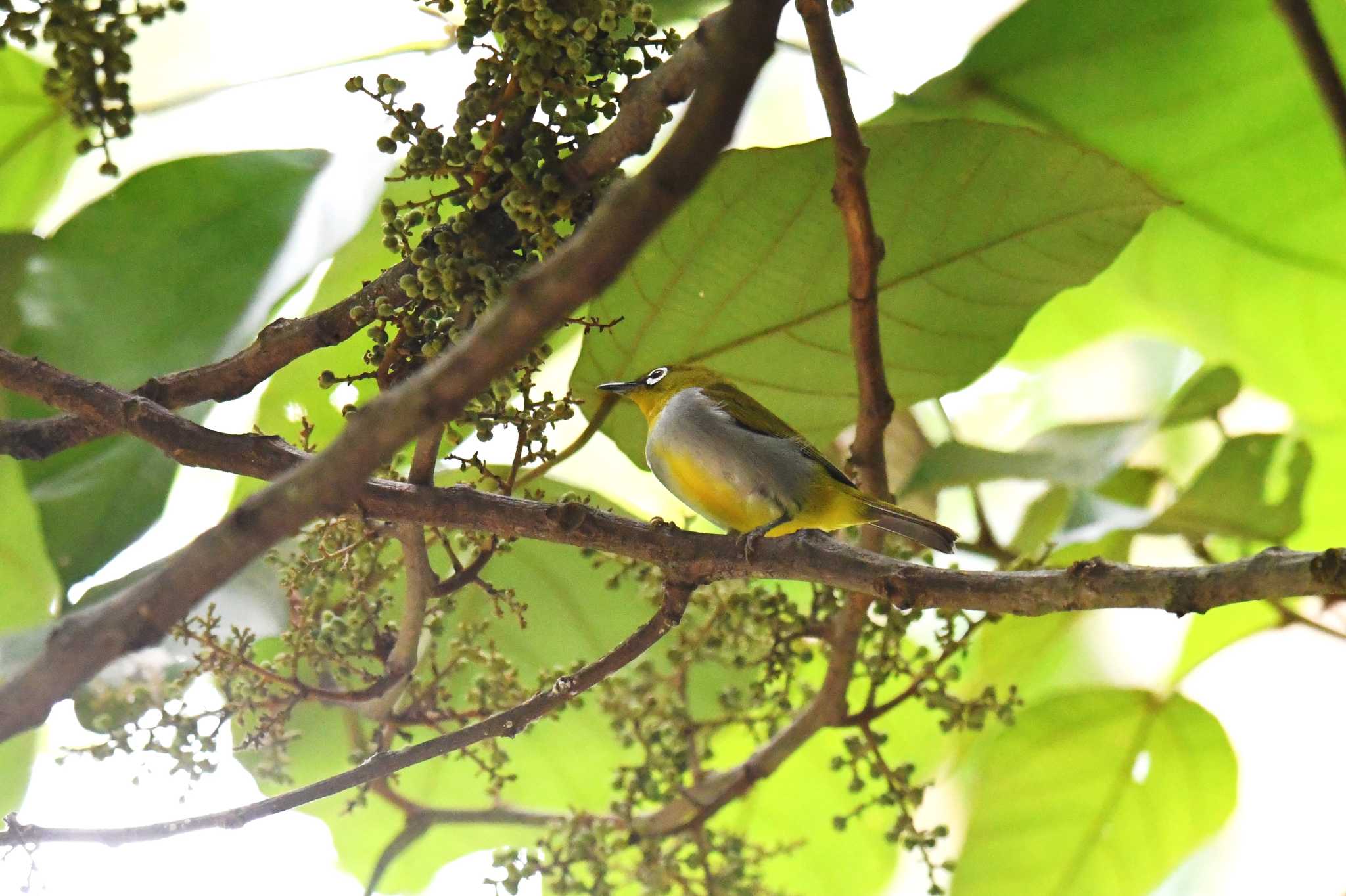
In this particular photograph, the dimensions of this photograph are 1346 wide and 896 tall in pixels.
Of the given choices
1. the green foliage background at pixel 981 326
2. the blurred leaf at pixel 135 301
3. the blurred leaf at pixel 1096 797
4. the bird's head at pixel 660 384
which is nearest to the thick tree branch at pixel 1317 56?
the green foliage background at pixel 981 326

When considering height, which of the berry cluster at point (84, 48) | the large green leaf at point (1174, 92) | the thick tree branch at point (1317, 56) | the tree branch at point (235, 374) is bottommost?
the tree branch at point (235, 374)

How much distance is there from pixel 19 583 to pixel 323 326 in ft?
1.77

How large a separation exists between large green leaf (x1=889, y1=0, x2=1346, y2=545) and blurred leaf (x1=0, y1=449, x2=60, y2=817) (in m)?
0.78

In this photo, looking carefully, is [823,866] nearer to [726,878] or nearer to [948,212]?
[726,878]

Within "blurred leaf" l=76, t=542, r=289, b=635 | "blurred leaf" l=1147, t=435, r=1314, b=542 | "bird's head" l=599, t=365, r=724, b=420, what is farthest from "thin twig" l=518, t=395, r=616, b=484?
"blurred leaf" l=1147, t=435, r=1314, b=542

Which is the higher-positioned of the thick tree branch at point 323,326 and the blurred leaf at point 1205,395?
the blurred leaf at point 1205,395

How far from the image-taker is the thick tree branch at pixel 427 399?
1.07 ft

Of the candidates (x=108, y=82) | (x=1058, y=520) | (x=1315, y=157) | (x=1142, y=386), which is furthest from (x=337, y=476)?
(x=1142, y=386)

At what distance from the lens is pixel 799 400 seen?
3.21ft

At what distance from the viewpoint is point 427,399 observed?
331 millimetres

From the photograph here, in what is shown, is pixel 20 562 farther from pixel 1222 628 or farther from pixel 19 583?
pixel 1222 628

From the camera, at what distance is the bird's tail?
2.84 ft

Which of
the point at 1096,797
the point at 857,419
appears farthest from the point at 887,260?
the point at 1096,797

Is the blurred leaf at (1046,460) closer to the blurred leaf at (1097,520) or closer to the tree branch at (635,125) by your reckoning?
the blurred leaf at (1097,520)
